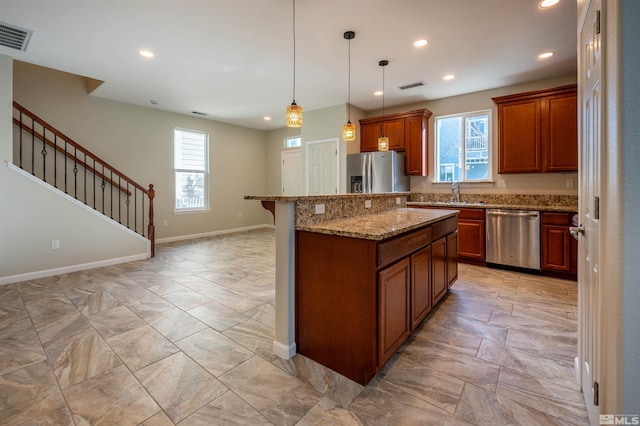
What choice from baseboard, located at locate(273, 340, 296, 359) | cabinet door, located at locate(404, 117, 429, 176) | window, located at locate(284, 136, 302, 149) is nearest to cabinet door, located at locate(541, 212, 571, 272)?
cabinet door, located at locate(404, 117, 429, 176)

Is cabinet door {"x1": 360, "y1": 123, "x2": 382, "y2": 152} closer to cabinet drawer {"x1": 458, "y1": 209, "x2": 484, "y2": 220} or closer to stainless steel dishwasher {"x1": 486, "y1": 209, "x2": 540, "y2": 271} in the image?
cabinet drawer {"x1": 458, "y1": 209, "x2": 484, "y2": 220}

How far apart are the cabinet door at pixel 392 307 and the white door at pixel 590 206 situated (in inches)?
37.2

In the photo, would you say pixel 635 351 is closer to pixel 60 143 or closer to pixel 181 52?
pixel 181 52

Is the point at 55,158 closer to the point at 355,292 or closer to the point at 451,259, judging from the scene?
the point at 355,292

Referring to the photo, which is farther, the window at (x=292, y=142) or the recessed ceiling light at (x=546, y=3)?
the window at (x=292, y=142)

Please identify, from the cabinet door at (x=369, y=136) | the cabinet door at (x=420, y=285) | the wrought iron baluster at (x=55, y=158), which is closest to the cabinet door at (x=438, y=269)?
the cabinet door at (x=420, y=285)

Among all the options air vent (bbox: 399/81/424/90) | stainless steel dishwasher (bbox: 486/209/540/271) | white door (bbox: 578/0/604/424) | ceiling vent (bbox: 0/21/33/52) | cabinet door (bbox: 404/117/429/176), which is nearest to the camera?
white door (bbox: 578/0/604/424)

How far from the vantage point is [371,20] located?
292 cm

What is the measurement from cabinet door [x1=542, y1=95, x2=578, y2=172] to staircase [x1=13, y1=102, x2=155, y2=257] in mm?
6336

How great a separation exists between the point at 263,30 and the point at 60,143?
14.1 feet

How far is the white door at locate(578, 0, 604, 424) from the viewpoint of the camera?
1224mm

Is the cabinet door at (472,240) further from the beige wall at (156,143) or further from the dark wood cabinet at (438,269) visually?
the beige wall at (156,143)

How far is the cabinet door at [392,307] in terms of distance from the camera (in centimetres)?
173

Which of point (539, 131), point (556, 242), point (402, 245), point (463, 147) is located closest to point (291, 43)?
point (402, 245)
